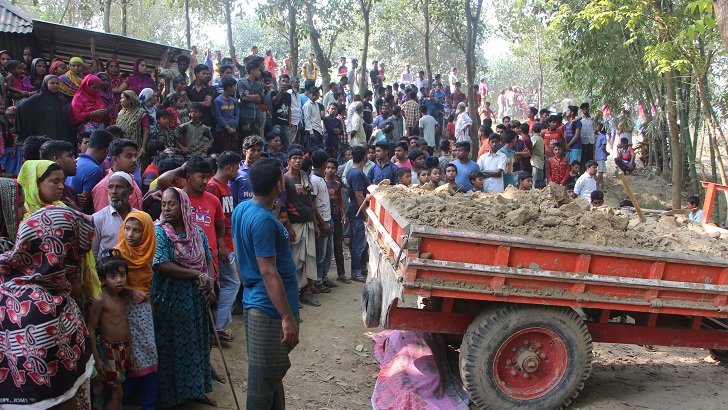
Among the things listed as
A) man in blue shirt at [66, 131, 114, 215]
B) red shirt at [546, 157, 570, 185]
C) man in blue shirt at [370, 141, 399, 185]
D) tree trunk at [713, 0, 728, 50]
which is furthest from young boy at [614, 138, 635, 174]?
man in blue shirt at [66, 131, 114, 215]

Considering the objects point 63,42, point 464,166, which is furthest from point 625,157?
point 63,42

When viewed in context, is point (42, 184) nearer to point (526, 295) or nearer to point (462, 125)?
point (526, 295)

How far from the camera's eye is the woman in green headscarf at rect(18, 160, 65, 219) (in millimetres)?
3729

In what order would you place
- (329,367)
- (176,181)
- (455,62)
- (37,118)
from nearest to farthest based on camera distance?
(176,181), (329,367), (37,118), (455,62)

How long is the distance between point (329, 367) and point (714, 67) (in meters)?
13.5

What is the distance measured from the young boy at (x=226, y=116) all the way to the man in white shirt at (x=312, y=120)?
2.18 meters

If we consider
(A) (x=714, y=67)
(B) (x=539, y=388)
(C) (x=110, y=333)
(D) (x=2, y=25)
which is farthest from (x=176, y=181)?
(A) (x=714, y=67)

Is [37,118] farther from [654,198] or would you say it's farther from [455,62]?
[455,62]

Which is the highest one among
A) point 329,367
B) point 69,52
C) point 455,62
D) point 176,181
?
point 455,62

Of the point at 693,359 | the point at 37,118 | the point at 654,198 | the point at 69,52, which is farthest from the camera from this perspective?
the point at 654,198

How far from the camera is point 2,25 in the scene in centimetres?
1007

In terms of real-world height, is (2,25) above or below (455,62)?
below

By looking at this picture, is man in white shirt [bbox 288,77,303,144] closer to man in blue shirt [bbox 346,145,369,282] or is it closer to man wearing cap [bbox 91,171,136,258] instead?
man in blue shirt [bbox 346,145,369,282]

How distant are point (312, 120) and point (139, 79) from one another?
3461 mm
